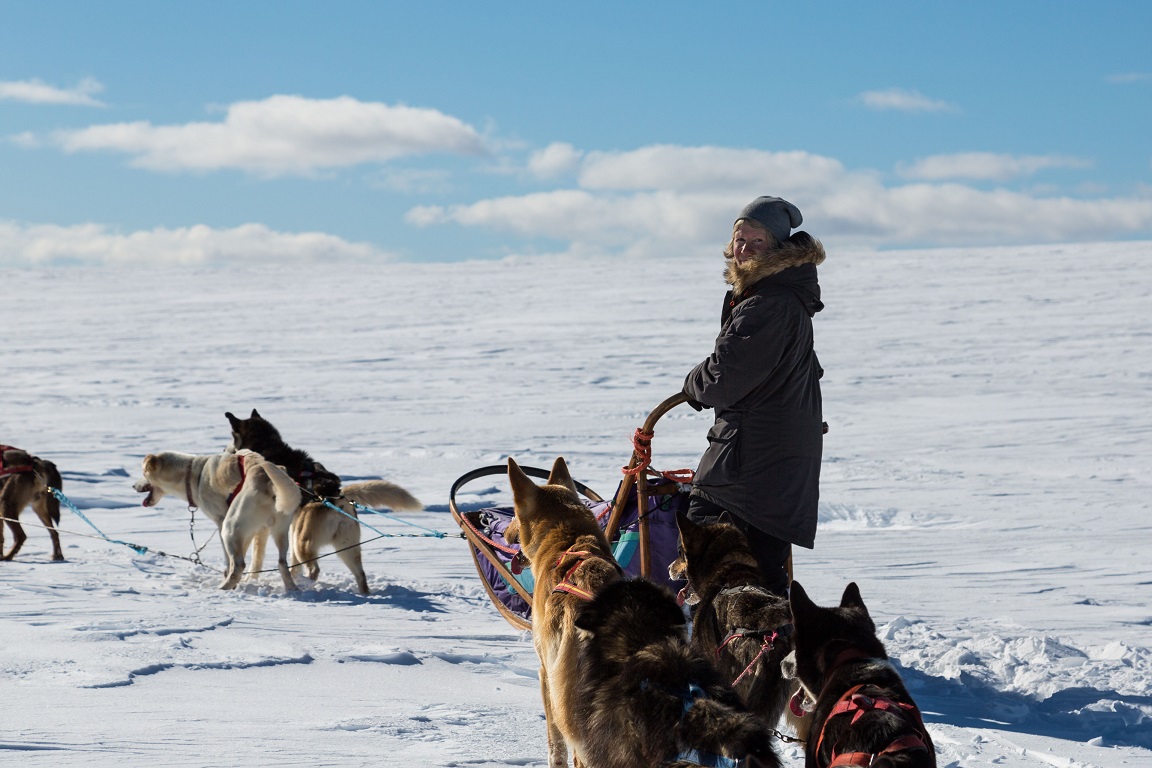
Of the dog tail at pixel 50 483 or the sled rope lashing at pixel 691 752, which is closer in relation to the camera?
the sled rope lashing at pixel 691 752

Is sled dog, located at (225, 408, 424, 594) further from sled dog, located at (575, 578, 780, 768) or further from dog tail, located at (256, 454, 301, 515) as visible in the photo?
sled dog, located at (575, 578, 780, 768)

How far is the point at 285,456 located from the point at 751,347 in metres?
3.87

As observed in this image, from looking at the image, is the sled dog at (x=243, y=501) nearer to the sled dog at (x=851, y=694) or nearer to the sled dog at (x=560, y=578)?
the sled dog at (x=560, y=578)

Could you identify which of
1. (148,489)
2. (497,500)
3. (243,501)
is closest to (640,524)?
(243,501)

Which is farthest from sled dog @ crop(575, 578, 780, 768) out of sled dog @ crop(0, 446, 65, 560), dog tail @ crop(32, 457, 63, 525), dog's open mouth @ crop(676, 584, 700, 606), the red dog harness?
dog tail @ crop(32, 457, 63, 525)

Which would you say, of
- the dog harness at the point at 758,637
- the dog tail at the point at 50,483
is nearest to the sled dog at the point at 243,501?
the dog tail at the point at 50,483

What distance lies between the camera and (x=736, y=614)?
3.07 meters

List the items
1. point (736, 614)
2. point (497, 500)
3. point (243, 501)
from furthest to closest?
point (497, 500) → point (243, 501) → point (736, 614)

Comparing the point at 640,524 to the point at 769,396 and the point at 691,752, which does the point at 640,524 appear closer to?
the point at 769,396

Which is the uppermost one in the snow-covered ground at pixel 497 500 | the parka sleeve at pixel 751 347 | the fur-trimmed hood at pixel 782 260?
the fur-trimmed hood at pixel 782 260

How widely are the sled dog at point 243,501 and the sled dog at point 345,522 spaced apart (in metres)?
0.11

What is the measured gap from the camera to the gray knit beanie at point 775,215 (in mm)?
3361

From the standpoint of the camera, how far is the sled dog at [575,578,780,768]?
7.14ft

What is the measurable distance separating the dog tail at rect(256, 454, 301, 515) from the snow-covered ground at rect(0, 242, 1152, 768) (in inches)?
21.0
